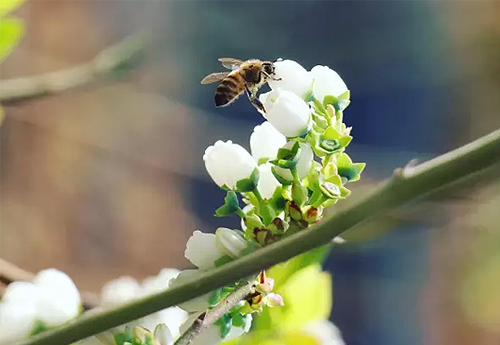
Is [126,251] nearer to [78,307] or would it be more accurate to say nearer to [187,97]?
[187,97]

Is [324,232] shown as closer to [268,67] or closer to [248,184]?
[248,184]

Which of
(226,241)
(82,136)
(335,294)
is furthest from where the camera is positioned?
(82,136)

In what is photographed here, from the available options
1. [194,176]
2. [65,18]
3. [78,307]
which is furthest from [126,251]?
[78,307]

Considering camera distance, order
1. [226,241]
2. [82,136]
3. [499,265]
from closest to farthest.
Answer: [226,241]
[499,265]
[82,136]

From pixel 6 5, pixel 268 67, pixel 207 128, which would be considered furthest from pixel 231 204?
pixel 207 128

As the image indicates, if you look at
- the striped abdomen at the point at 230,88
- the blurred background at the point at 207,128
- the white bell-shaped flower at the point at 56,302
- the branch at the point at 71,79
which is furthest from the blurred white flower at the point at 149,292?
the blurred background at the point at 207,128

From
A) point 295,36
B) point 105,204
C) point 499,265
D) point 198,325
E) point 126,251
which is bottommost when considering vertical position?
point 198,325

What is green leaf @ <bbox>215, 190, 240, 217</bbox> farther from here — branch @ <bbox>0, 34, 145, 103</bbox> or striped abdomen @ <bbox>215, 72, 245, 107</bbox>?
branch @ <bbox>0, 34, 145, 103</bbox>
